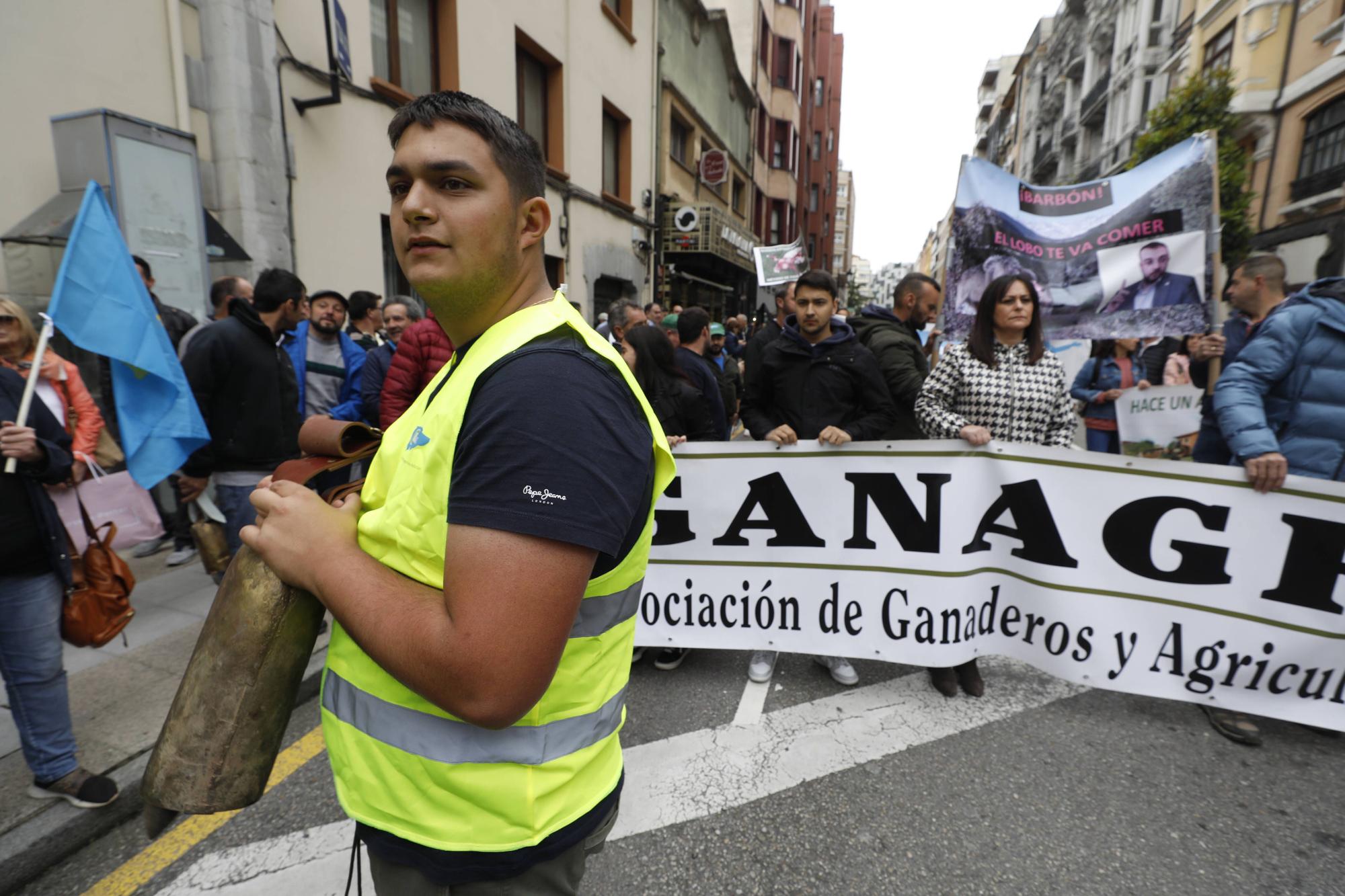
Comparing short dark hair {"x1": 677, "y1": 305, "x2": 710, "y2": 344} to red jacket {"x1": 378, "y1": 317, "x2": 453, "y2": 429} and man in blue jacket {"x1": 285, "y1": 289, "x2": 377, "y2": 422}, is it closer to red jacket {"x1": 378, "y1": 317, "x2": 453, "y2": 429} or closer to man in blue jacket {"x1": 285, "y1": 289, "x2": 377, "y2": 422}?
red jacket {"x1": 378, "y1": 317, "x2": 453, "y2": 429}

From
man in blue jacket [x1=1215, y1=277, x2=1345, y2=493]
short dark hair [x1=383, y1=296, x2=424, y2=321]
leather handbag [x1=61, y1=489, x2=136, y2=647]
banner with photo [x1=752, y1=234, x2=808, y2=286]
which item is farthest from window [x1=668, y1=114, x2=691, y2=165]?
leather handbag [x1=61, y1=489, x2=136, y2=647]

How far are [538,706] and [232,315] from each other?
11.7ft

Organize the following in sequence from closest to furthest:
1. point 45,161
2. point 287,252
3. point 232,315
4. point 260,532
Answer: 1. point 260,532
2. point 232,315
3. point 45,161
4. point 287,252

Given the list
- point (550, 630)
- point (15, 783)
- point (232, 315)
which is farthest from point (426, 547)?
point (232, 315)

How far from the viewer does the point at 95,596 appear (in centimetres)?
254

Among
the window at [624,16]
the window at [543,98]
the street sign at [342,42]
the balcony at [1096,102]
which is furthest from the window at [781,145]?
the street sign at [342,42]

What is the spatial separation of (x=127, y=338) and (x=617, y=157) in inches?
516

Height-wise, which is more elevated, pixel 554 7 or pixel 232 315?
pixel 554 7

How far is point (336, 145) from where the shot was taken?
23.4ft

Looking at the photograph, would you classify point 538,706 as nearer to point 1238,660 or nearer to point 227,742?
point 227,742

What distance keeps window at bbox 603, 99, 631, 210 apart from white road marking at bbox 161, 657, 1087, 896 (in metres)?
12.2

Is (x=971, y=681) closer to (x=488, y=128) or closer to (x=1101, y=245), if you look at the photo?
(x=1101, y=245)

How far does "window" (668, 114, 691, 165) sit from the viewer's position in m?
17.4

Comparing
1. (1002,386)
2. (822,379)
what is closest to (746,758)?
(822,379)
